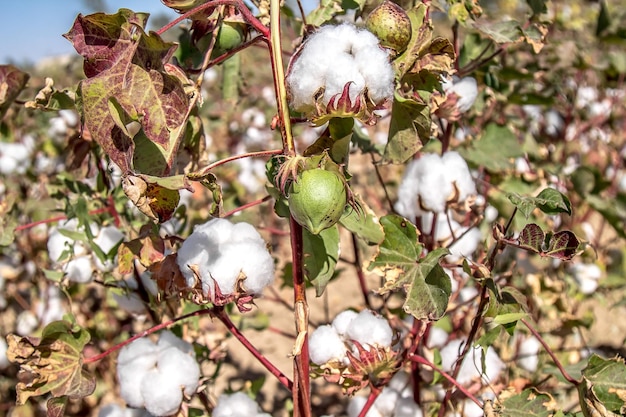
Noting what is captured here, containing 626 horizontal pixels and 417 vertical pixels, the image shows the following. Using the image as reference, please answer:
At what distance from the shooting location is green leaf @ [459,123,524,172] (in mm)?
1391

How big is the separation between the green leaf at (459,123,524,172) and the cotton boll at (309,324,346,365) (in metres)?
0.60

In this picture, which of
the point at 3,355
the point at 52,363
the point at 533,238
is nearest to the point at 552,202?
the point at 533,238

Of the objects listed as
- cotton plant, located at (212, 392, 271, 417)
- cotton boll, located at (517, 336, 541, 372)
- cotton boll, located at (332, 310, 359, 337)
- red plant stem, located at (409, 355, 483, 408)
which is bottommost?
cotton boll, located at (517, 336, 541, 372)

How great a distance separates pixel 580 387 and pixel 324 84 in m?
0.61

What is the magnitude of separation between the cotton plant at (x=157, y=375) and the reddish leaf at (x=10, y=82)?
45 centimetres

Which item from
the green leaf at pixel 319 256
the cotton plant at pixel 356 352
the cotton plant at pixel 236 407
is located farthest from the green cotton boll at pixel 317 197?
the cotton plant at pixel 236 407

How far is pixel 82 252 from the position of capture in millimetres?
1224

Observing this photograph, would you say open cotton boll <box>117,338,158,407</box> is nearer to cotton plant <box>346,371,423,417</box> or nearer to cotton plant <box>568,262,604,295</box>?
cotton plant <box>346,371,423,417</box>

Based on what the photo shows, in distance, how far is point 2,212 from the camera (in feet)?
4.36

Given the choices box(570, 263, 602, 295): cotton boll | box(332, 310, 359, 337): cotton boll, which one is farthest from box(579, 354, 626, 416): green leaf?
box(570, 263, 602, 295): cotton boll

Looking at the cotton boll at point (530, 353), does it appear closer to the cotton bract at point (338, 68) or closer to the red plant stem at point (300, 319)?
the red plant stem at point (300, 319)

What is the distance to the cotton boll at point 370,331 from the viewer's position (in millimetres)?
946

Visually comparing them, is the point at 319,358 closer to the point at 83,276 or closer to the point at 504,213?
the point at 83,276

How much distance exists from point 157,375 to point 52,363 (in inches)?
6.3
